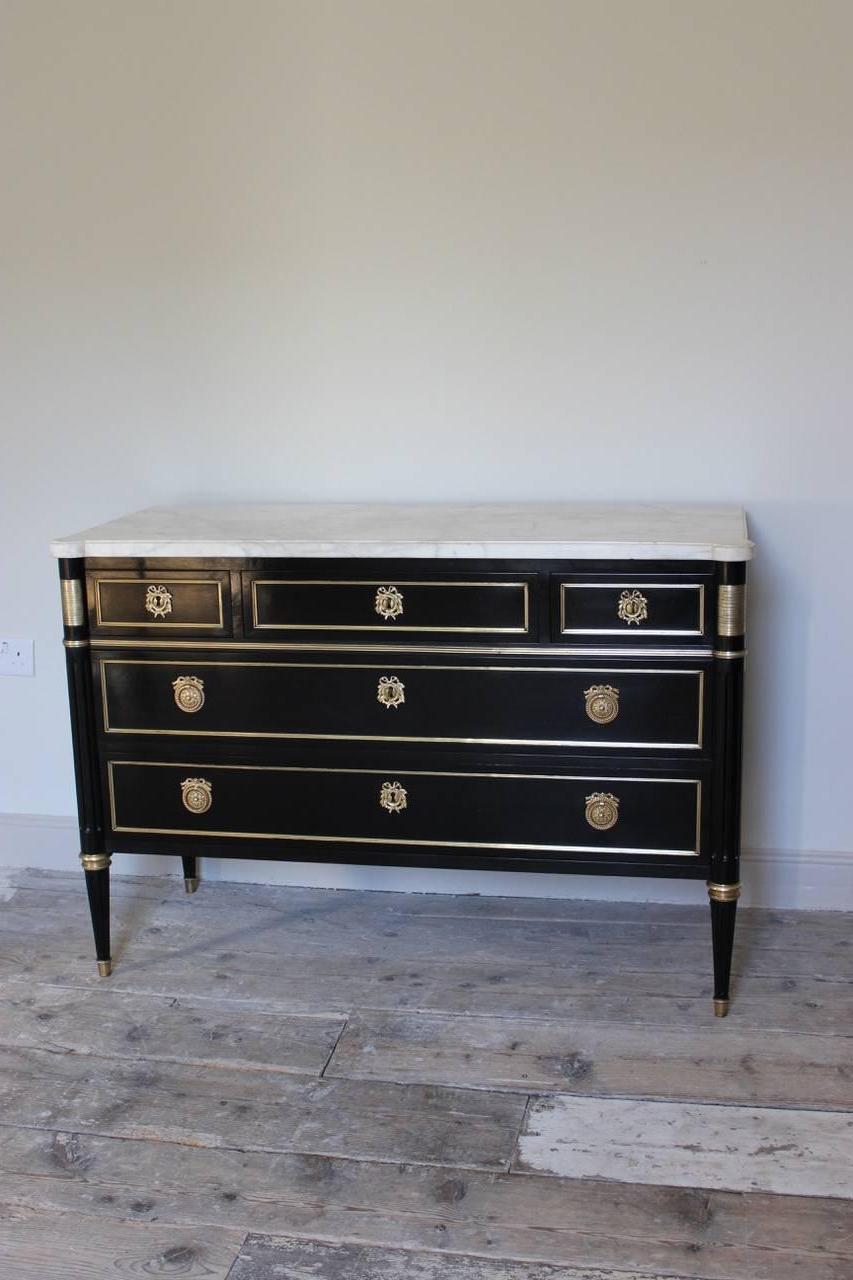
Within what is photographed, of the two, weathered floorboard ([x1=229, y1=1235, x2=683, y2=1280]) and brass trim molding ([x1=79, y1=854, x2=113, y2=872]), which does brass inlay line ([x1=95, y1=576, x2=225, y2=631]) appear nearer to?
brass trim molding ([x1=79, y1=854, x2=113, y2=872])

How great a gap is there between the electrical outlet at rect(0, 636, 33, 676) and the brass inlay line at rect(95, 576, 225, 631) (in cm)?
69

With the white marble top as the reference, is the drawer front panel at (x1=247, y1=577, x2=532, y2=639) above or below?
below

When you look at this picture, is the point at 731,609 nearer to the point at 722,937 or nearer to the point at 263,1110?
the point at 722,937

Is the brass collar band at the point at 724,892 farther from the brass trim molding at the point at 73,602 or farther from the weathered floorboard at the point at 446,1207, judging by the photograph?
the brass trim molding at the point at 73,602

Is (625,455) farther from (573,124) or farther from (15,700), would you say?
(15,700)

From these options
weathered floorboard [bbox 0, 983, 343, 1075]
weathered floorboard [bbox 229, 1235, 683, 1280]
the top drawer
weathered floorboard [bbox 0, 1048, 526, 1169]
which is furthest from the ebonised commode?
weathered floorboard [bbox 229, 1235, 683, 1280]

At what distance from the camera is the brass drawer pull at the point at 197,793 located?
257 centimetres

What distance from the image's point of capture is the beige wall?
263cm

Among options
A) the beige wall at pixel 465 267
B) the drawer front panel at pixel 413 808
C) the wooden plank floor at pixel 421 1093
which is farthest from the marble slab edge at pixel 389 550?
the wooden plank floor at pixel 421 1093

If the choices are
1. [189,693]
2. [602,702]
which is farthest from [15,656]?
[602,702]

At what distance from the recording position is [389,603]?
2.41m

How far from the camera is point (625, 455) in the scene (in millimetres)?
2781

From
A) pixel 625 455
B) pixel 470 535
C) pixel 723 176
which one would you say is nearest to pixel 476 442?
pixel 625 455

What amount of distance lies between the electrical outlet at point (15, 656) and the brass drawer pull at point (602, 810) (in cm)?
144
